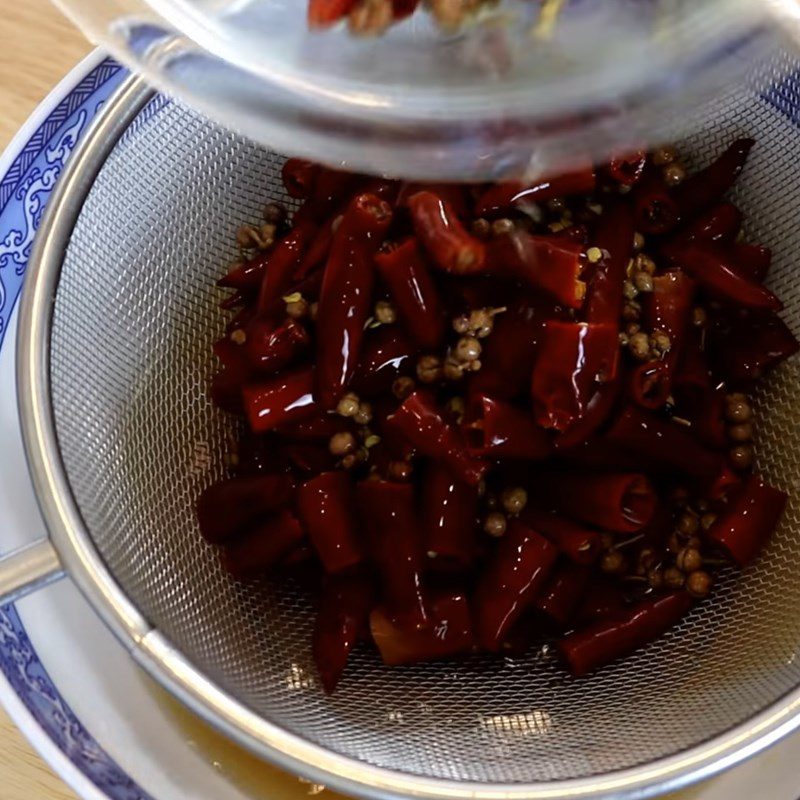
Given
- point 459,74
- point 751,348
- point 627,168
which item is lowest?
point 751,348

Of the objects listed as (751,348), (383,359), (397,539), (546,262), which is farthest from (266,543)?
(751,348)

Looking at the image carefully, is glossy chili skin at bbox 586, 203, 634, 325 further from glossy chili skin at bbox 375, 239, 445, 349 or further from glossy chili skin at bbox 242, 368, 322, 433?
glossy chili skin at bbox 242, 368, 322, 433

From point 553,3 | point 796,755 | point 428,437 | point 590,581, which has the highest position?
point 553,3

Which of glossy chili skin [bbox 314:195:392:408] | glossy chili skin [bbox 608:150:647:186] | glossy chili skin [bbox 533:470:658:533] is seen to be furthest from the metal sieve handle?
glossy chili skin [bbox 608:150:647:186]

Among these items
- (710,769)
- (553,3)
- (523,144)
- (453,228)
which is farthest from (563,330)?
A: (710,769)

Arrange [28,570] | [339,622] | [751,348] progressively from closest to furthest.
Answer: [28,570]
[339,622]
[751,348]

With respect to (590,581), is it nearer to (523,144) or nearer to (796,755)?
(796,755)

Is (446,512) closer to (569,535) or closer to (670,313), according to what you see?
(569,535)
